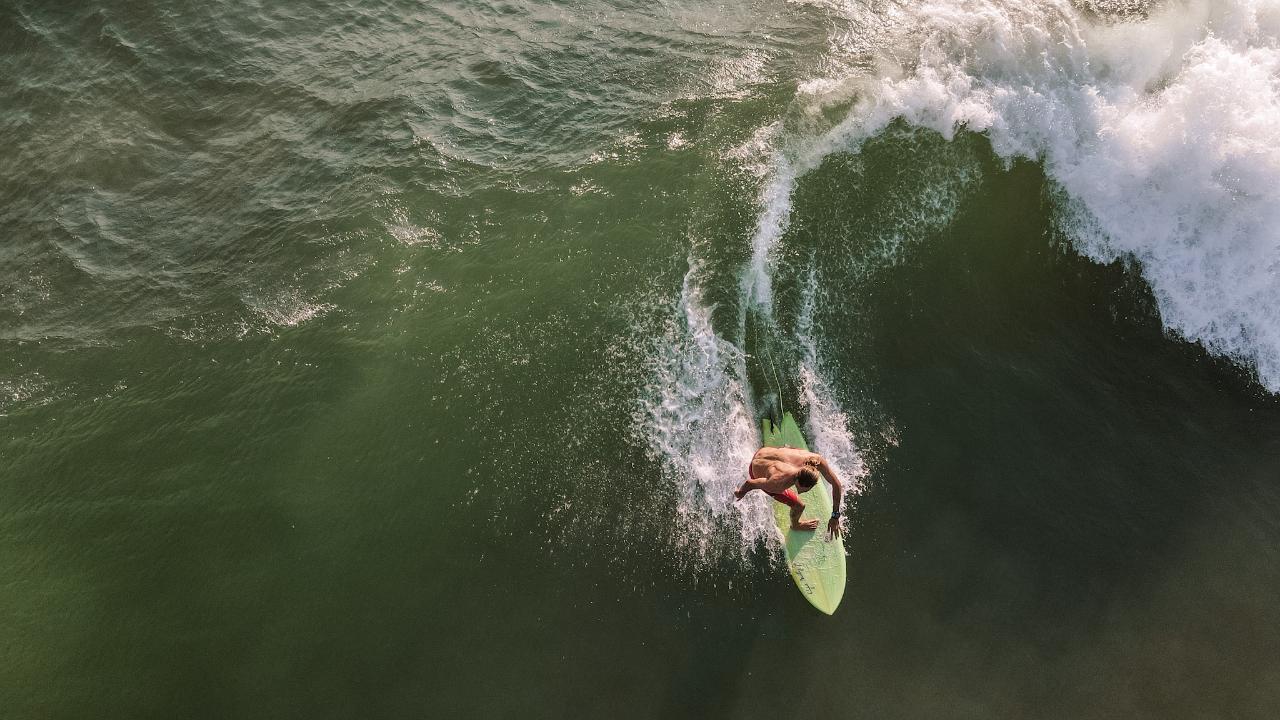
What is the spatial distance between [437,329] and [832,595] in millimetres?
6810

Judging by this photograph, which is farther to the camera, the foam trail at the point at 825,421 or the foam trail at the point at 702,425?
the foam trail at the point at 825,421

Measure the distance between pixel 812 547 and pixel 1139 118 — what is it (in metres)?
9.78

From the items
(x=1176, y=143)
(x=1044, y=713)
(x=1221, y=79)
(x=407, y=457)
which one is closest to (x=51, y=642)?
(x=407, y=457)

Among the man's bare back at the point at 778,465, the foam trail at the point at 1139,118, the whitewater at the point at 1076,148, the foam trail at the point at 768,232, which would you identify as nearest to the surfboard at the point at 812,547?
the whitewater at the point at 1076,148

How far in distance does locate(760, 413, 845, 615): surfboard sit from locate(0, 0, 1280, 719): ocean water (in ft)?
0.84

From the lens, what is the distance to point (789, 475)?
8.25m

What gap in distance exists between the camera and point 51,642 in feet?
27.5

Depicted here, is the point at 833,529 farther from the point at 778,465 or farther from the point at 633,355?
the point at 633,355

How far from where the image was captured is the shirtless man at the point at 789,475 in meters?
8.20

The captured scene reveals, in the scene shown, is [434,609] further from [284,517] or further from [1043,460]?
[1043,460]

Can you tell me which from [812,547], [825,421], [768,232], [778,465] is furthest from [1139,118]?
[812,547]

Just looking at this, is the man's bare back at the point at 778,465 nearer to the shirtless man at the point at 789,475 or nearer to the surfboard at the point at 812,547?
the shirtless man at the point at 789,475

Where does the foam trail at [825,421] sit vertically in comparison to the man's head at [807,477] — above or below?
below

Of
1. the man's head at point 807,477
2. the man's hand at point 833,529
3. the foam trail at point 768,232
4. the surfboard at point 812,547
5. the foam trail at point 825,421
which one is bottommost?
the surfboard at point 812,547
